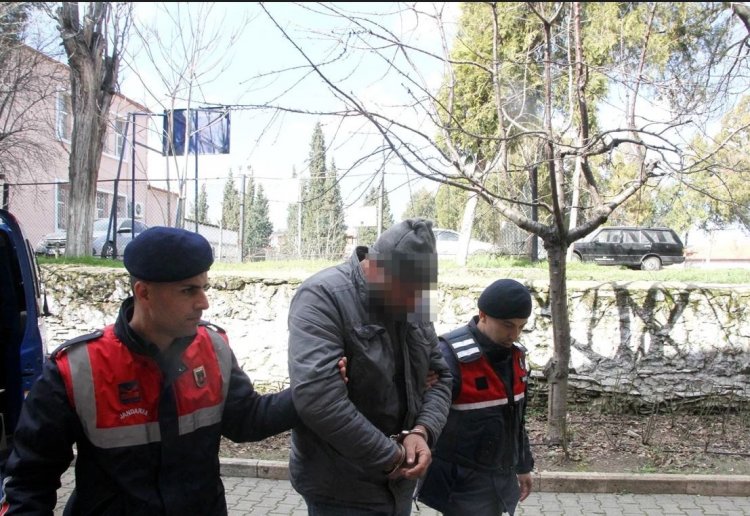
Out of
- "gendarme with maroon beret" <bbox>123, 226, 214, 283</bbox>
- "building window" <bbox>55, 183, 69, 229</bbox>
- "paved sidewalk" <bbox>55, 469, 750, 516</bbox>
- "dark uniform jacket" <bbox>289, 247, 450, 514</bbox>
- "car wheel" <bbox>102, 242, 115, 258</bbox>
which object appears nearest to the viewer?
"gendarme with maroon beret" <bbox>123, 226, 214, 283</bbox>

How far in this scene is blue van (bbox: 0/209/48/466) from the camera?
384 centimetres

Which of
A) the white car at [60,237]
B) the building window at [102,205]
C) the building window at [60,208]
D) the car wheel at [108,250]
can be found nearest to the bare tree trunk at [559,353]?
the car wheel at [108,250]

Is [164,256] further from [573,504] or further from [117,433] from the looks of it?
[573,504]

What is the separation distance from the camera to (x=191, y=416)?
1.87m

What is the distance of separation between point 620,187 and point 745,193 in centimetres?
125

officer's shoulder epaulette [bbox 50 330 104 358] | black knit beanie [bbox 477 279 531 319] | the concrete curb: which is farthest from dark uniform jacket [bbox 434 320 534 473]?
the concrete curb

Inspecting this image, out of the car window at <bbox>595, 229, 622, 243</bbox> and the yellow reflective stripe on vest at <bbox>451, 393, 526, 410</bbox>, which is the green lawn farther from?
the car window at <bbox>595, 229, 622, 243</bbox>

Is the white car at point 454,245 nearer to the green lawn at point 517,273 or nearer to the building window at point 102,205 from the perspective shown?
the green lawn at point 517,273

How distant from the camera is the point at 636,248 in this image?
23078 millimetres

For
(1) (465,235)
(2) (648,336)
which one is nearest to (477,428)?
(2) (648,336)

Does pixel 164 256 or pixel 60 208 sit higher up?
pixel 60 208

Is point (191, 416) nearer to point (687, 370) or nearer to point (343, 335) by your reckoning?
point (343, 335)

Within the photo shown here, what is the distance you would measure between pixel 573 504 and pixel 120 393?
4085mm

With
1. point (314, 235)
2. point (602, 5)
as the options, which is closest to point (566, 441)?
point (602, 5)
